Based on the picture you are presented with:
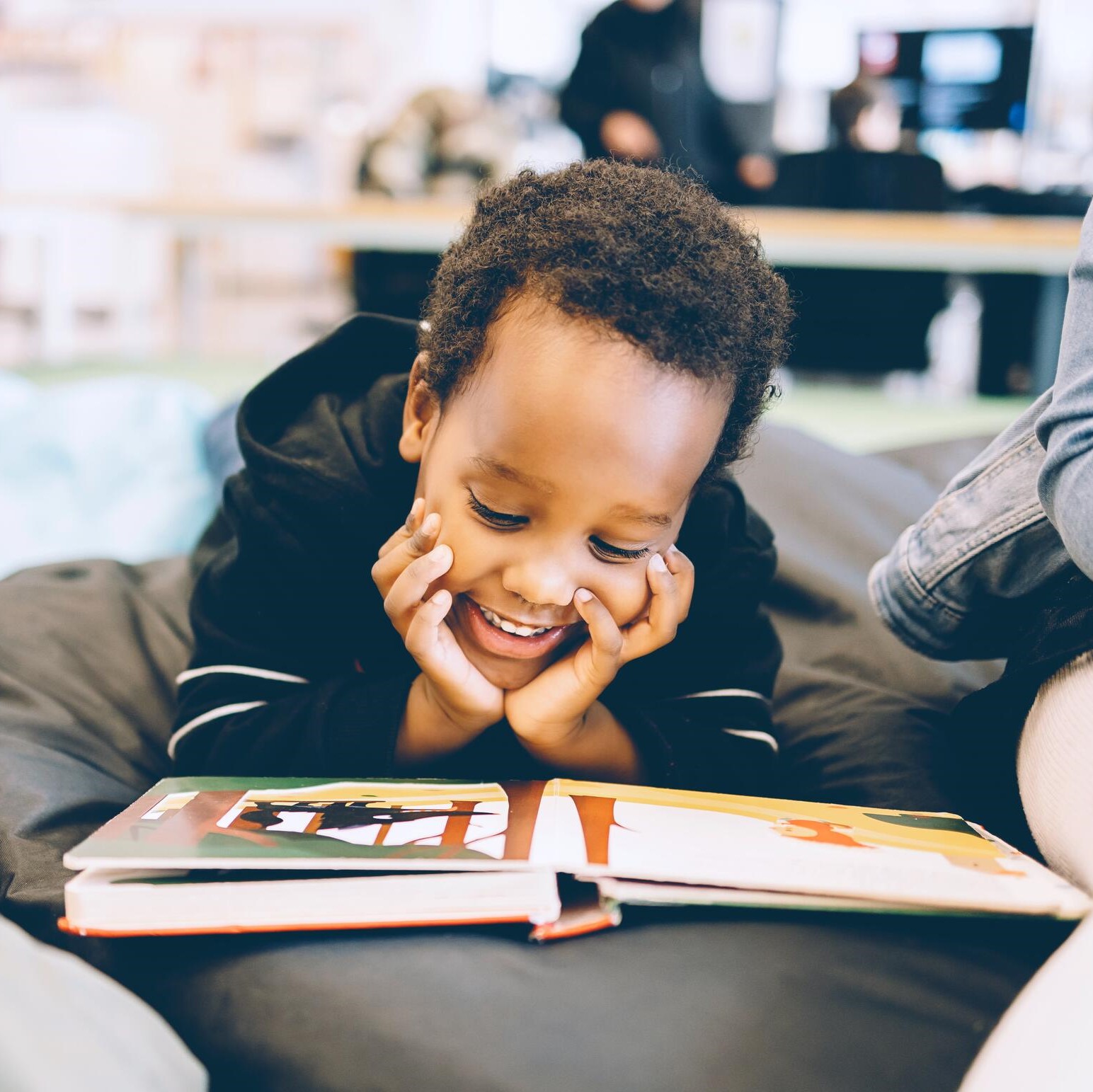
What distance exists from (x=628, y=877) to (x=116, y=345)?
5.06m

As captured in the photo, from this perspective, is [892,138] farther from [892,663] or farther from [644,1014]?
[644,1014]

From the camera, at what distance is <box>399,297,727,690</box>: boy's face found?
2.27ft

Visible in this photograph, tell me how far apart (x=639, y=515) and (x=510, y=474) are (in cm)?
8

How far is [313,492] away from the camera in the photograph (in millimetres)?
865

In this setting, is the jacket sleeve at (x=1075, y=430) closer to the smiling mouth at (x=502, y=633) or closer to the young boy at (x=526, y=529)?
the young boy at (x=526, y=529)

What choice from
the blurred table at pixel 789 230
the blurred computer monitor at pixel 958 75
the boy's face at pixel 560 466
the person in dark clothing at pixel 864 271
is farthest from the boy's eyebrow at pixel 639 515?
the blurred computer monitor at pixel 958 75

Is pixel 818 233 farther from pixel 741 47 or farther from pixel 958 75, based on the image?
pixel 741 47

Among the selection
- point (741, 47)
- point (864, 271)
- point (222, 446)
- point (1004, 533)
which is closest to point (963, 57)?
point (864, 271)

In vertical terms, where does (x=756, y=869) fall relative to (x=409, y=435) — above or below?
below

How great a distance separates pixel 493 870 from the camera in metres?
0.58

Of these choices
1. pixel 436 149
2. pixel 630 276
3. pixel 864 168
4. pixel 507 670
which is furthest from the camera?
pixel 436 149

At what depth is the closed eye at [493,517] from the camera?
2.38 ft

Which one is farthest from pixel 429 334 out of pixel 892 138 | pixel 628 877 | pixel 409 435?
pixel 892 138

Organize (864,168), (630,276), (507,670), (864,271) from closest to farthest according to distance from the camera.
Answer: (630,276)
(507,670)
(864,168)
(864,271)
